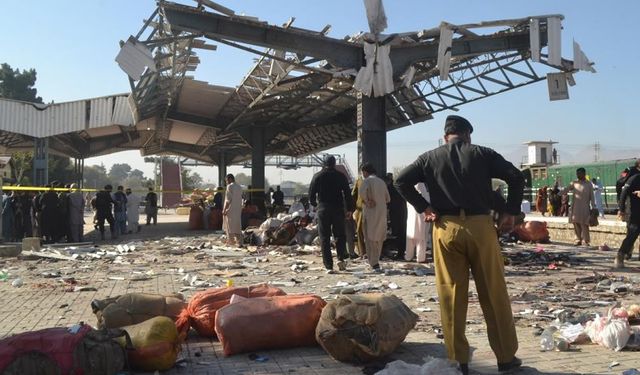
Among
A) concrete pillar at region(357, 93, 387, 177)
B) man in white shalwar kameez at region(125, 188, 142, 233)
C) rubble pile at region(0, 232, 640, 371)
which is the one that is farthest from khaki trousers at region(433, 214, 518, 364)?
man in white shalwar kameez at region(125, 188, 142, 233)

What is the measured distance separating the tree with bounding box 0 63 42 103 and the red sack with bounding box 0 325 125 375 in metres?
81.7

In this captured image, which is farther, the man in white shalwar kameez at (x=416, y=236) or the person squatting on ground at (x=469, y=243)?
the man in white shalwar kameez at (x=416, y=236)

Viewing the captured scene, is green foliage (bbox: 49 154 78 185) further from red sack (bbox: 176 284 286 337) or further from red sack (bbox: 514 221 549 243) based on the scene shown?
red sack (bbox: 176 284 286 337)

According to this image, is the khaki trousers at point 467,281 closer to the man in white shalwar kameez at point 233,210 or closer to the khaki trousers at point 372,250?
the khaki trousers at point 372,250

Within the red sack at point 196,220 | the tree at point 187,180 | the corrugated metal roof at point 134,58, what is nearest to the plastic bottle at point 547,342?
the corrugated metal roof at point 134,58

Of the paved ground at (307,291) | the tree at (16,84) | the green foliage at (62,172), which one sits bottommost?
the paved ground at (307,291)

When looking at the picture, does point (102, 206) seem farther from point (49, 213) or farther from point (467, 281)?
point (467, 281)

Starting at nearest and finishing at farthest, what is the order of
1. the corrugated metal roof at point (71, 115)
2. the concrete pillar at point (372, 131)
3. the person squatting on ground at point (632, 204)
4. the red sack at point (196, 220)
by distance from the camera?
the person squatting on ground at point (632, 204) → the concrete pillar at point (372, 131) → the red sack at point (196, 220) → the corrugated metal roof at point (71, 115)

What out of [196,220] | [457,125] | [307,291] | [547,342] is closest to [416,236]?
[307,291]

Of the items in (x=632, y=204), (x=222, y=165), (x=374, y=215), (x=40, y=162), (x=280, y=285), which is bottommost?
(x=280, y=285)

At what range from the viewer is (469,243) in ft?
12.2

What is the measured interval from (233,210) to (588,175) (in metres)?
25.5

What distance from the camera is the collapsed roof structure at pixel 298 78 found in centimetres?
1253

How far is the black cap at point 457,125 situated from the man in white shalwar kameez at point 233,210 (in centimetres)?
953
